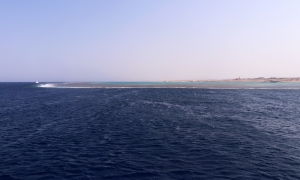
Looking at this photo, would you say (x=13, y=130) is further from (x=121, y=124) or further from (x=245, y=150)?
(x=245, y=150)

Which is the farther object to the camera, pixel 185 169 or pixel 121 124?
pixel 121 124

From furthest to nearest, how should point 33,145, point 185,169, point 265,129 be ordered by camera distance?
point 265,129
point 33,145
point 185,169

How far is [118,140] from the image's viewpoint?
25.3m

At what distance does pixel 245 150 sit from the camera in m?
21.5

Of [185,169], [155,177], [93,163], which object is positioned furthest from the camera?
[93,163]

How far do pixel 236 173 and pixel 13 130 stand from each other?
102 ft

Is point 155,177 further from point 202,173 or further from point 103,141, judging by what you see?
point 103,141

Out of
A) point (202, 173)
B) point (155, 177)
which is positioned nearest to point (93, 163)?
point (155, 177)

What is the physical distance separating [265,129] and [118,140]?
2095 centimetres

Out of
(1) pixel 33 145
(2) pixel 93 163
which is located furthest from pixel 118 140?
(1) pixel 33 145

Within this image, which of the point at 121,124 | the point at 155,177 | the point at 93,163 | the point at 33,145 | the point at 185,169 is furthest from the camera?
the point at 121,124

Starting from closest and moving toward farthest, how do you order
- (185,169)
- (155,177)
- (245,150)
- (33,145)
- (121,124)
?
(155,177) < (185,169) < (245,150) < (33,145) < (121,124)

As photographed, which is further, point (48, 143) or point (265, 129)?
point (265, 129)

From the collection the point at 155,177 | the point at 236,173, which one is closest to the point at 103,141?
the point at 155,177
